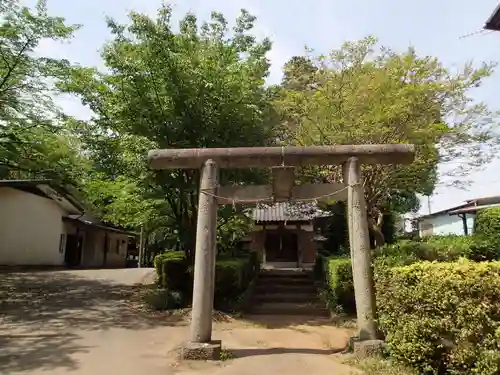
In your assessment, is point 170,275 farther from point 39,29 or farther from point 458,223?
point 458,223

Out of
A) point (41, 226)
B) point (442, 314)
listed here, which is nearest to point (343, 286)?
point (442, 314)

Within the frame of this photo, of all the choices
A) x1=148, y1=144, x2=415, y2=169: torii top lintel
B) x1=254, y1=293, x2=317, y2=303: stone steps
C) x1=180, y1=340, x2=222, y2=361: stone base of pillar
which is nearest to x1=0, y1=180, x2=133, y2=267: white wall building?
x1=254, y1=293, x2=317, y2=303: stone steps

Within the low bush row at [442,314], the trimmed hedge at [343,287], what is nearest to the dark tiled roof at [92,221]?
the trimmed hedge at [343,287]

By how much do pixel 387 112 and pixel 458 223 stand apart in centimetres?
2092

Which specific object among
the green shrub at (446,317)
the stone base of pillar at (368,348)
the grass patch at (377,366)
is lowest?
the grass patch at (377,366)

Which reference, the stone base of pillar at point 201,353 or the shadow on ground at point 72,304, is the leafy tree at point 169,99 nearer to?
the shadow on ground at point 72,304

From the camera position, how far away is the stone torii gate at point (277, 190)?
7.89 meters

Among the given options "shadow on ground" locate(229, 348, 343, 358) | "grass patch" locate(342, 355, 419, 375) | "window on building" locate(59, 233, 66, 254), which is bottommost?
"shadow on ground" locate(229, 348, 343, 358)

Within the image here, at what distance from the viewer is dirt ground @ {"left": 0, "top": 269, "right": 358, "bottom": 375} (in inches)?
279

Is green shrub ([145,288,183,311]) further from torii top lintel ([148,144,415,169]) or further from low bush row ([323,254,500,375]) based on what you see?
low bush row ([323,254,500,375])

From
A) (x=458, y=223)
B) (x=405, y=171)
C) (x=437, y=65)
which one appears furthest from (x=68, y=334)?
(x=458, y=223)

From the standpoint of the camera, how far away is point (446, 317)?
5.70 m

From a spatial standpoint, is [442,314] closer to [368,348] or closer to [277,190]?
[368,348]

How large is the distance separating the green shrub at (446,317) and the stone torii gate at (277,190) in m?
1.16
